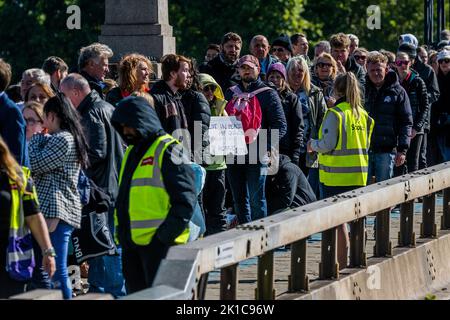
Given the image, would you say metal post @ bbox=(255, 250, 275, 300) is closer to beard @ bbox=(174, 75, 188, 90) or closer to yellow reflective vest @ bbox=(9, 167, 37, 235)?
yellow reflective vest @ bbox=(9, 167, 37, 235)

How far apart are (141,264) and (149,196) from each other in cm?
50

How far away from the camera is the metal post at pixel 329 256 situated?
1110 centimetres

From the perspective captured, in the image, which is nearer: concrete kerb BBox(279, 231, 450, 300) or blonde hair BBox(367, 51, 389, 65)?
concrete kerb BBox(279, 231, 450, 300)

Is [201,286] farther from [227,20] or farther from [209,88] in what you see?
[227,20]

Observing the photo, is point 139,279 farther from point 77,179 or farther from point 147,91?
point 147,91

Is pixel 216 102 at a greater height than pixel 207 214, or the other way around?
pixel 216 102

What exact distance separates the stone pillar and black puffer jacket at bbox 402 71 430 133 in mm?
2822

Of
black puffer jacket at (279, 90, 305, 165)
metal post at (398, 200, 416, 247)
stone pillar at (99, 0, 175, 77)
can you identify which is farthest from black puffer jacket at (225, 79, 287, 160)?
stone pillar at (99, 0, 175, 77)

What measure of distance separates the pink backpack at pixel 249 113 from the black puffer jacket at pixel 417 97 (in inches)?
164

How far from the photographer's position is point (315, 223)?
1051 cm

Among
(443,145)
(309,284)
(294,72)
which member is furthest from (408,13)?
(309,284)

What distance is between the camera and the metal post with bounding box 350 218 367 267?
38.6 ft

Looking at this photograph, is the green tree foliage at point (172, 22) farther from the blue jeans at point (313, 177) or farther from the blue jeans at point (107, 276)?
the blue jeans at point (107, 276)
